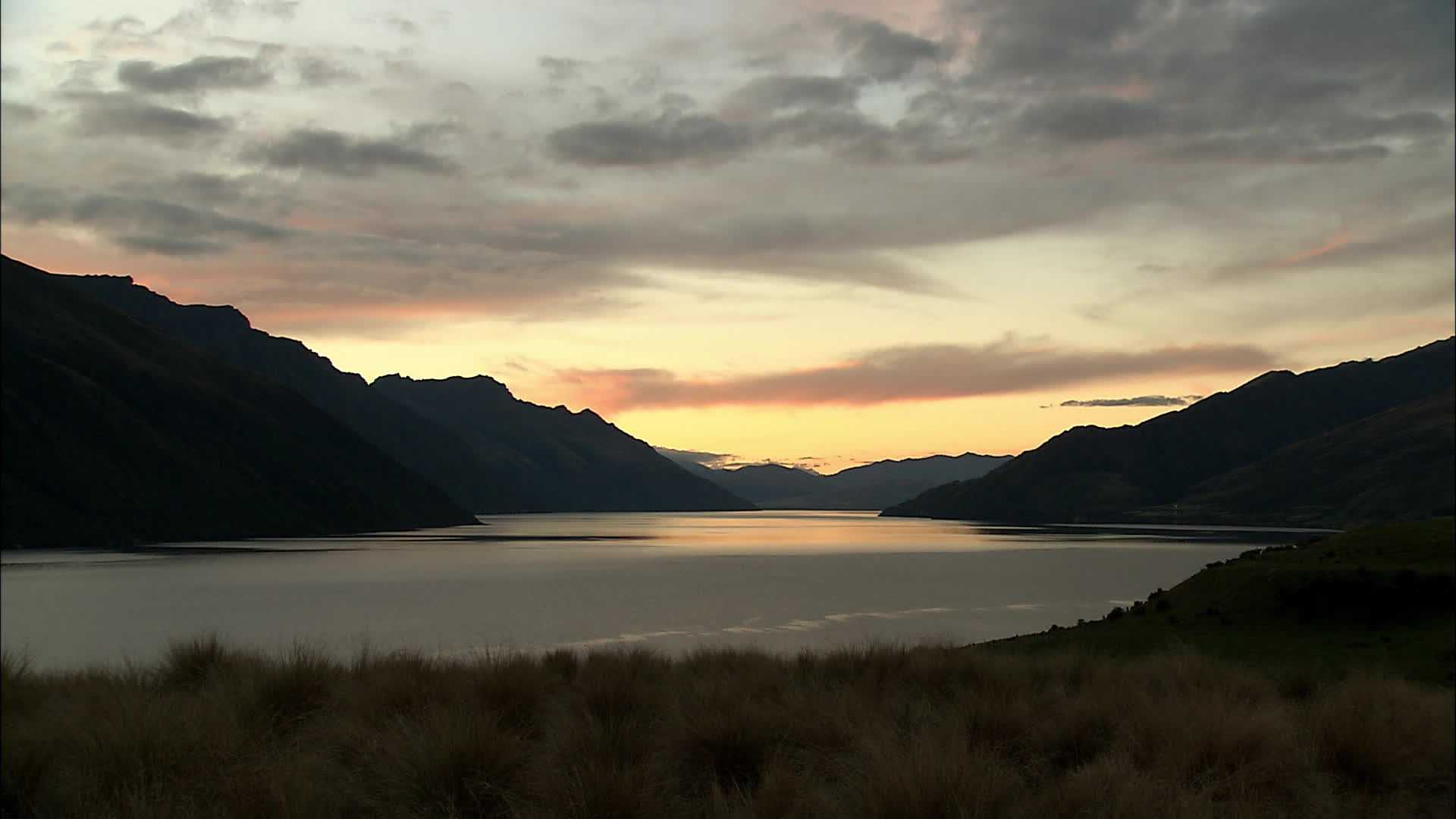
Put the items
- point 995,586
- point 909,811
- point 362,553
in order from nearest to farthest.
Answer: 1. point 909,811
2. point 995,586
3. point 362,553

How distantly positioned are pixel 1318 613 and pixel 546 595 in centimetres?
5723

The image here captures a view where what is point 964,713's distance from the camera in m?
11.1

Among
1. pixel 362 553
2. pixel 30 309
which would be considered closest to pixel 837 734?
pixel 362 553

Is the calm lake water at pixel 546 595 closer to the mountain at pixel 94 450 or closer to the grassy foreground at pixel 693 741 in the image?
the grassy foreground at pixel 693 741

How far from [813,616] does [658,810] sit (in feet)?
188

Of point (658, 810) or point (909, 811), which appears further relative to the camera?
point (658, 810)

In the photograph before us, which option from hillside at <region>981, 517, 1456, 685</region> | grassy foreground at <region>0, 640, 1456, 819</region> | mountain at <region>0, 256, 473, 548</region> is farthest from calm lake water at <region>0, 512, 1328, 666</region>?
mountain at <region>0, 256, 473, 548</region>

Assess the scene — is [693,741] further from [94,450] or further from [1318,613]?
[94,450]

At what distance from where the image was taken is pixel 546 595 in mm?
79250

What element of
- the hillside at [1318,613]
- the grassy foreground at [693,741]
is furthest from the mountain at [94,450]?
the grassy foreground at [693,741]

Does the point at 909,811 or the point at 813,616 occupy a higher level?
the point at 909,811

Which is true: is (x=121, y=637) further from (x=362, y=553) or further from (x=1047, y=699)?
(x=362, y=553)

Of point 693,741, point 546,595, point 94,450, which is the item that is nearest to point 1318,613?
point 693,741

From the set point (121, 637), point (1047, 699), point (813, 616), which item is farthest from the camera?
point (813, 616)
